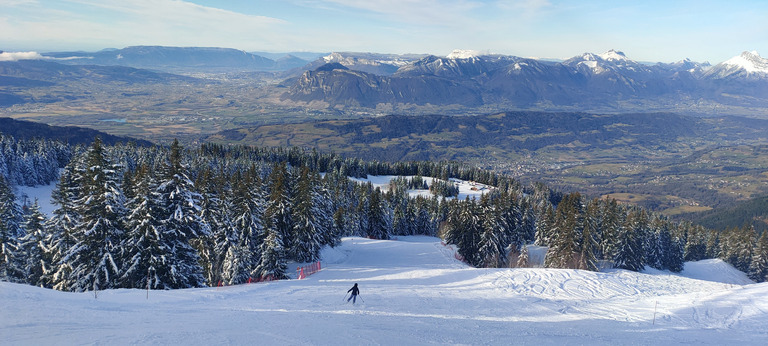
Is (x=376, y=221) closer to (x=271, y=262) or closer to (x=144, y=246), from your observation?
(x=271, y=262)

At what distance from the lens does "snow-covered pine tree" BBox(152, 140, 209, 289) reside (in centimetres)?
2825

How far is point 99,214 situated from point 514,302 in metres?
29.7

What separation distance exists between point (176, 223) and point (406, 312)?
1792cm

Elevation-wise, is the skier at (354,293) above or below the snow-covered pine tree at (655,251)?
above

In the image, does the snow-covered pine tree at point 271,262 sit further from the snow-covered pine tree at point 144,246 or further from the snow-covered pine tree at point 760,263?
the snow-covered pine tree at point 760,263

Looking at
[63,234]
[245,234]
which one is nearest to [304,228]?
[245,234]

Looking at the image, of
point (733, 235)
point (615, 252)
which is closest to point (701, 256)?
point (733, 235)

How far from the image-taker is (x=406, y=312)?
2366 centimetres

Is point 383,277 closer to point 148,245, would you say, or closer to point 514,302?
point 514,302

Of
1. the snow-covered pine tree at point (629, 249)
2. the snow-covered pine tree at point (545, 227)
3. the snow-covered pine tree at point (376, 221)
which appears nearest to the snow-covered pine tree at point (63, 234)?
the snow-covered pine tree at point (376, 221)

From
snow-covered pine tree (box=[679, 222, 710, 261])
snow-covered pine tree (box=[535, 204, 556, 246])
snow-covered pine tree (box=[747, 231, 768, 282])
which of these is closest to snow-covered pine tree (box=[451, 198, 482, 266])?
snow-covered pine tree (box=[535, 204, 556, 246])

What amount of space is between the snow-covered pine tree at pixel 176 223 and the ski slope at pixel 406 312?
13.5 feet

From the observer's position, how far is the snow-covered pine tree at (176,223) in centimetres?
2825

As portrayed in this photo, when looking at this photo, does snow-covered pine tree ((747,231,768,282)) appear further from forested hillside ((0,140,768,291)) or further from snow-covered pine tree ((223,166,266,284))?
snow-covered pine tree ((223,166,266,284))
